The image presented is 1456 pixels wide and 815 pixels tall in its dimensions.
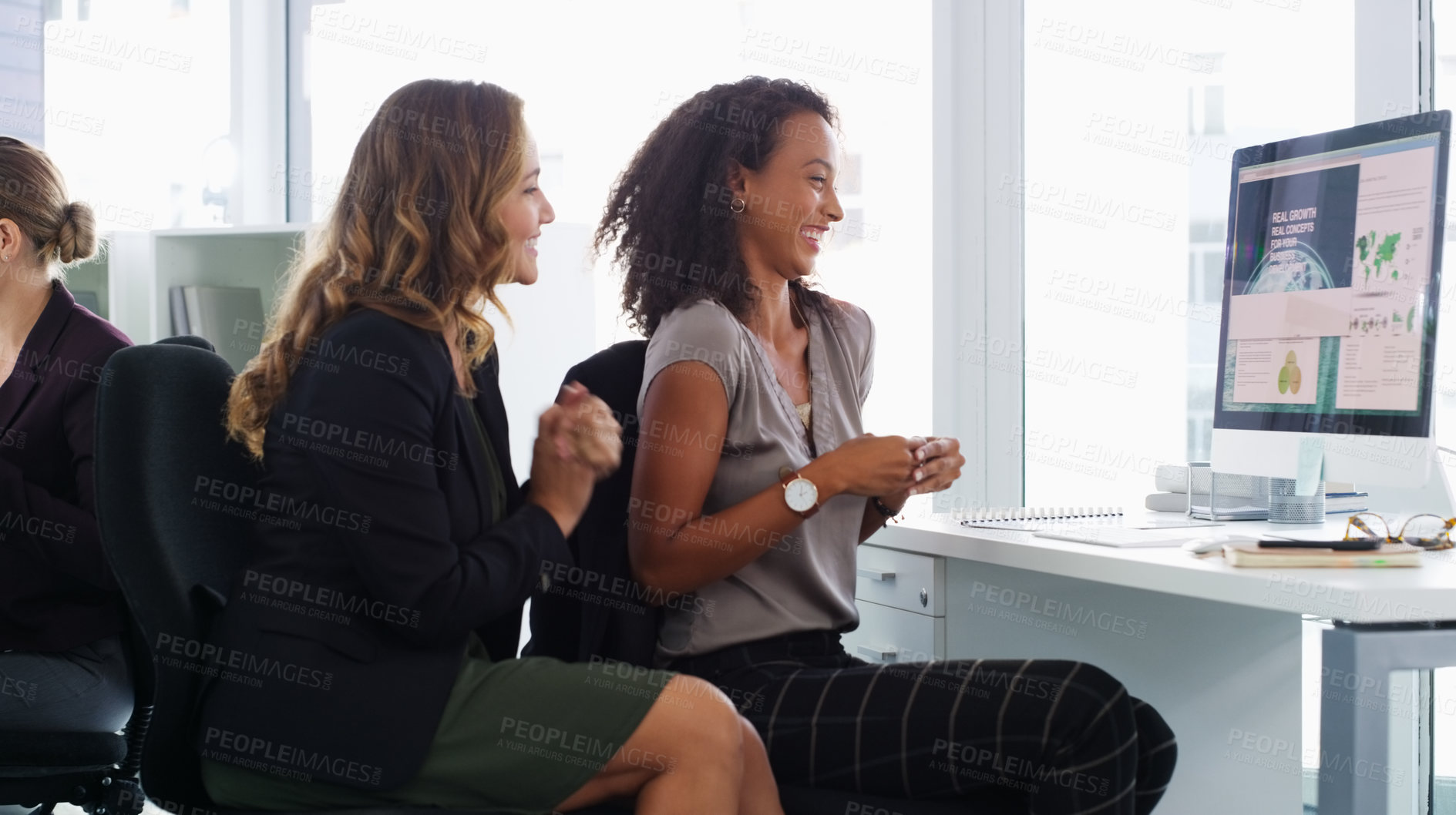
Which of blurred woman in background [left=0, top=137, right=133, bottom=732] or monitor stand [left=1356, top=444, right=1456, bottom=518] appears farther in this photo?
monitor stand [left=1356, top=444, right=1456, bottom=518]

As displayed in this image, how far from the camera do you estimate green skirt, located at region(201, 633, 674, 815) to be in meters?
1.16

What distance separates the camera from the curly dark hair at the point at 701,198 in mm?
1641

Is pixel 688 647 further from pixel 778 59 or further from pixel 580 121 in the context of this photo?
pixel 580 121

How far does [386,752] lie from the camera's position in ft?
3.75

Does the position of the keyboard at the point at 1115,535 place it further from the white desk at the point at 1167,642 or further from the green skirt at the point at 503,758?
the green skirt at the point at 503,758

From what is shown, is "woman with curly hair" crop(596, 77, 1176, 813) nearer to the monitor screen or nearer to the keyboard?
the keyboard

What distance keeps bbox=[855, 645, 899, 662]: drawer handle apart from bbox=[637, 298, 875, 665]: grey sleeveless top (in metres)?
0.21

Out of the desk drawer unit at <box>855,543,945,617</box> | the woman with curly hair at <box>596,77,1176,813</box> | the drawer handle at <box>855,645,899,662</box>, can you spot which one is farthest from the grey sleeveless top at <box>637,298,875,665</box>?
the drawer handle at <box>855,645,899,662</box>

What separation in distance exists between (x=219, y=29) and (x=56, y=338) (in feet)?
7.89

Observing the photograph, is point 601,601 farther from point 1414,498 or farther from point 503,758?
point 1414,498

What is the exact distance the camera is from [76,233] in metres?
1.99

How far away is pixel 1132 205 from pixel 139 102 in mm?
3043

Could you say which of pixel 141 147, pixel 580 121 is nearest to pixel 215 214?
pixel 141 147

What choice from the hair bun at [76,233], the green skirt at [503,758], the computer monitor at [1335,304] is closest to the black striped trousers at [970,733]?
the green skirt at [503,758]
